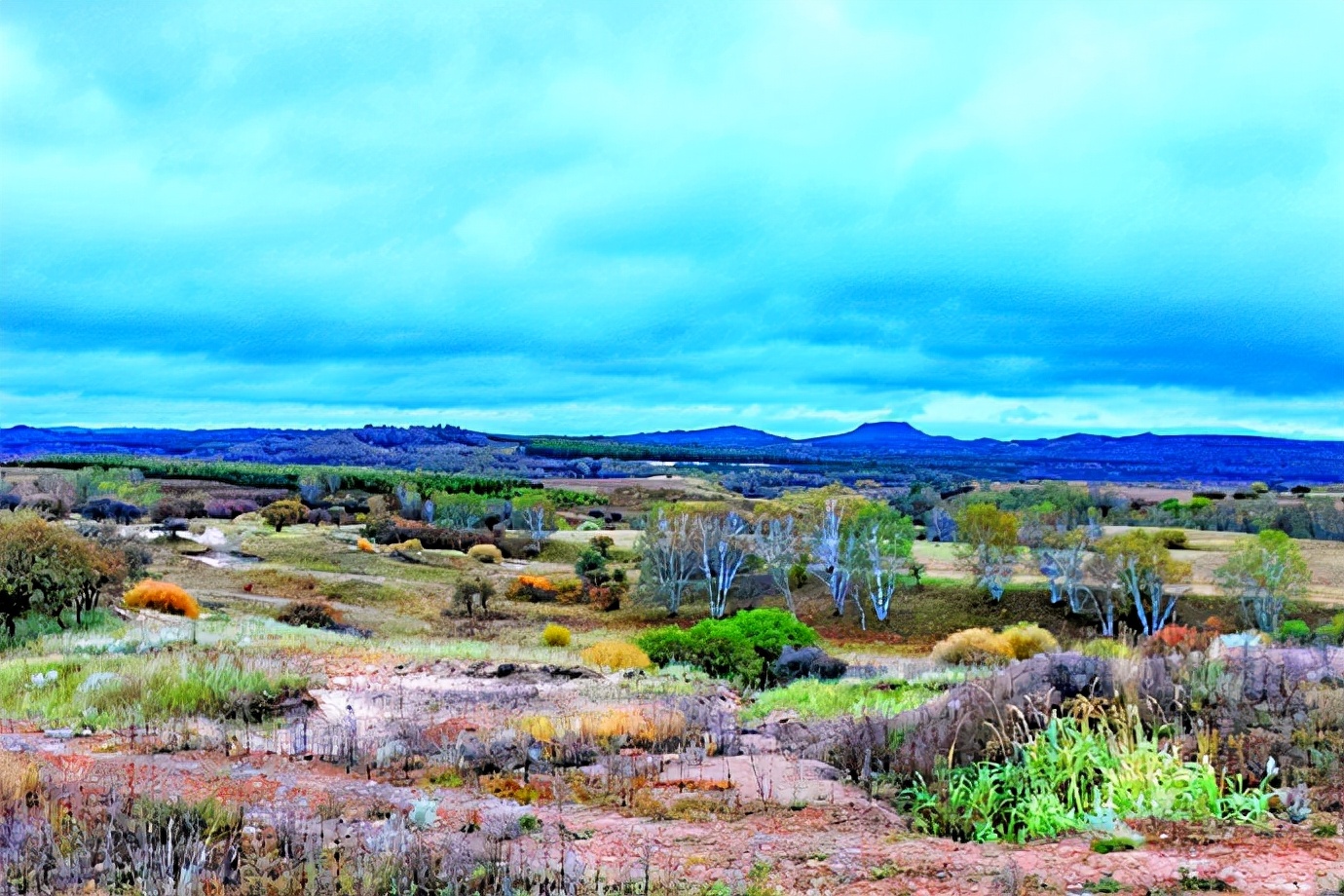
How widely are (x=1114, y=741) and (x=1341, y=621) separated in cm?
2997

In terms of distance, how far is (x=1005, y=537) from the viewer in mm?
40531

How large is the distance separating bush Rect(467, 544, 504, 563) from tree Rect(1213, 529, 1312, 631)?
A: 35.2 m

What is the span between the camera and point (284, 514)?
197ft

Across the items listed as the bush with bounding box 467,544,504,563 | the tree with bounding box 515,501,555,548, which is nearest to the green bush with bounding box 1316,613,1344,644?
the bush with bounding box 467,544,504,563

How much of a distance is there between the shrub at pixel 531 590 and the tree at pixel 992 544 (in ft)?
60.2

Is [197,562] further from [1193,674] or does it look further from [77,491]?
[1193,674]

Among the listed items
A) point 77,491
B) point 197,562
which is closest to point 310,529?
point 197,562

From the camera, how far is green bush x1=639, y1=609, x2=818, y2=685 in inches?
702

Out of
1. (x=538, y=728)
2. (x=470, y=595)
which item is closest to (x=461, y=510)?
(x=470, y=595)

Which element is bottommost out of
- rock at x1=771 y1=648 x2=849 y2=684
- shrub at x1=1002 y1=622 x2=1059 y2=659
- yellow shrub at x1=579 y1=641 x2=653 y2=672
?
shrub at x1=1002 y1=622 x2=1059 y2=659

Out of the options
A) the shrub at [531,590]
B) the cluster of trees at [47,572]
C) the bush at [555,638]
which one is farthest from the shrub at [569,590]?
the cluster of trees at [47,572]

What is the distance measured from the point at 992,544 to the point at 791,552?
8.82 m

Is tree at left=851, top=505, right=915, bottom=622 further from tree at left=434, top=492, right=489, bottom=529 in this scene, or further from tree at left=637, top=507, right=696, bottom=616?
tree at left=434, top=492, right=489, bottom=529

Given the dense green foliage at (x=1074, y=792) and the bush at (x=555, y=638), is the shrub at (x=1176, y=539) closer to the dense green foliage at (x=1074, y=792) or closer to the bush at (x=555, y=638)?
the bush at (x=555, y=638)
